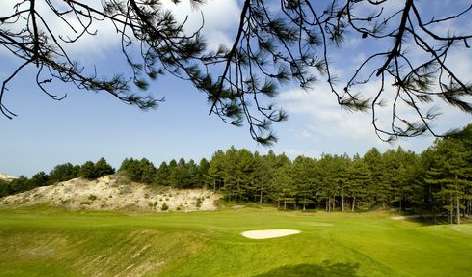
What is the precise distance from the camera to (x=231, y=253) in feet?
72.2

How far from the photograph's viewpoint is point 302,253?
811 inches

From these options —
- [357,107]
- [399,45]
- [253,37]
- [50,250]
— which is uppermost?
[253,37]

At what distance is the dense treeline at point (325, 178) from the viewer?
210ft

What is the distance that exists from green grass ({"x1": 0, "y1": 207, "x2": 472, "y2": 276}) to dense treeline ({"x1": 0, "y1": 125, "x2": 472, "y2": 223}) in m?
34.8

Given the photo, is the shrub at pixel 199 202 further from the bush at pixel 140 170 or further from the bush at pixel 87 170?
the bush at pixel 87 170

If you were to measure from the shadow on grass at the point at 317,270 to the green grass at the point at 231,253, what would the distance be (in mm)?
38

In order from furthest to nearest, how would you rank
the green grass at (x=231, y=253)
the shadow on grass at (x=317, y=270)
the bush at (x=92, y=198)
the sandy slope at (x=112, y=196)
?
the bush at (x=92, y=198), the sandy slope at (x=112, y=196), the green grass at (x=231, y=253), the shadow on grass at (x=317, y=270)

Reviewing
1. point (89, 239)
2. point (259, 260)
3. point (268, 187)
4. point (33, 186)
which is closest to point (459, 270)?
point (259, 260)

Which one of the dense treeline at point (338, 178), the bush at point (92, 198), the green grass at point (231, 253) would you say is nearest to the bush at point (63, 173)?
the dense treeline at point (338, 178)

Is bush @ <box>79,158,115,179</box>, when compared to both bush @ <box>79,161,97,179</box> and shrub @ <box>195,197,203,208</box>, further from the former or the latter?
shrub @ <box>195,197,203,208</box>

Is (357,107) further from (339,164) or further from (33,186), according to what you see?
(33,186)

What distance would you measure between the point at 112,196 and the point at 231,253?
8281 centimetres

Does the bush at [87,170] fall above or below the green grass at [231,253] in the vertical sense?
above

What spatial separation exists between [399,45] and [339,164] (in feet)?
289
